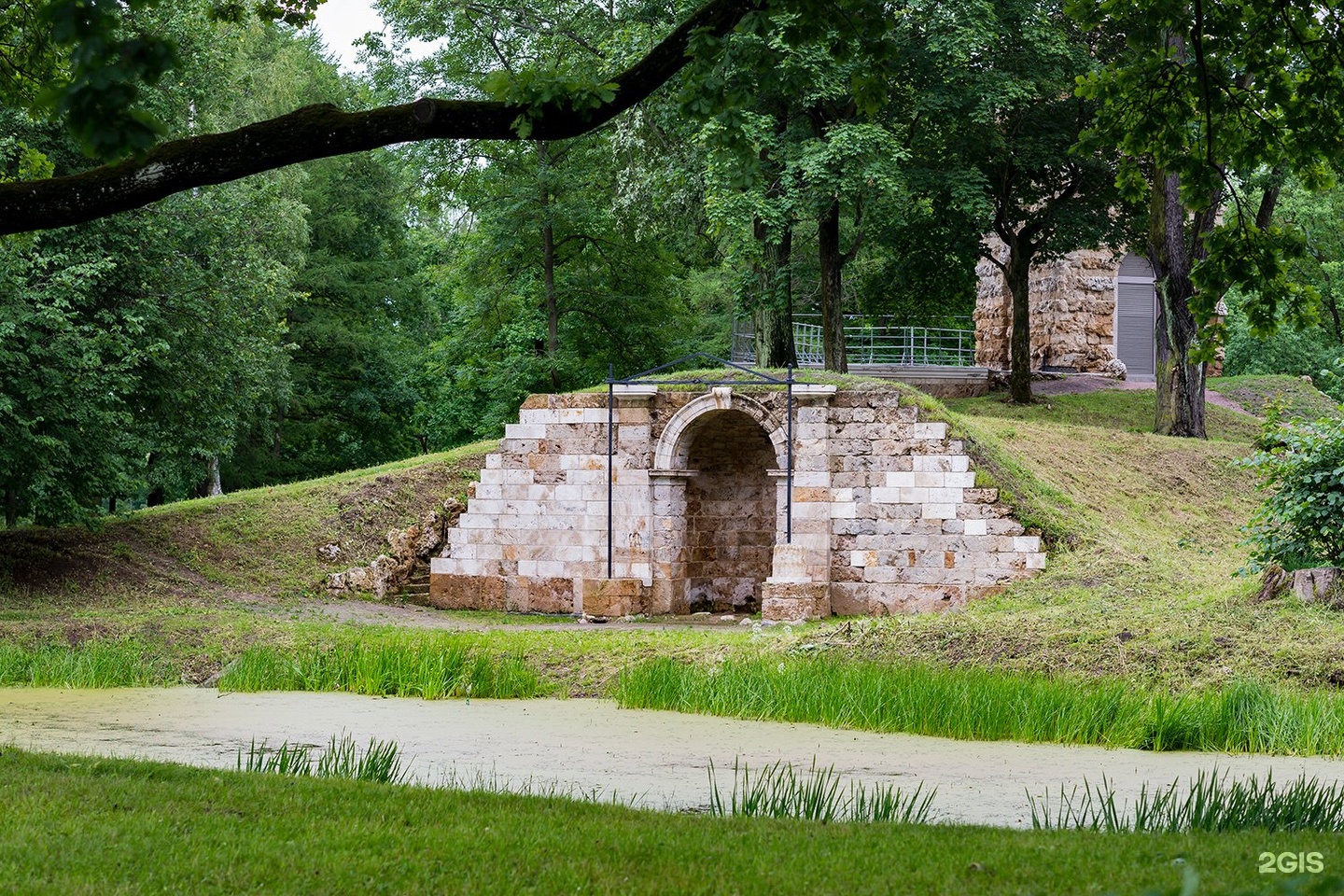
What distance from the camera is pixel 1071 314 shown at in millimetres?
31250

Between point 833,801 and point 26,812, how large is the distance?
343 cm

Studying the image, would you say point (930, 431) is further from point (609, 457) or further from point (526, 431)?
point (526, 431)

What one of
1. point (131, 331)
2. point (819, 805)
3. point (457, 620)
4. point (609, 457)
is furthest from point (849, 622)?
point (131, 331)

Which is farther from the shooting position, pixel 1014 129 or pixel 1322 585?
pixel 1014 129

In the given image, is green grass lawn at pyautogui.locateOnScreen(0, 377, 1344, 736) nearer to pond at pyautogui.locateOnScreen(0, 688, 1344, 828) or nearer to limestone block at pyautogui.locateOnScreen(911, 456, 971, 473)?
limestone block at pyautogui.locateOnScreen(911, 456, 971, 473)

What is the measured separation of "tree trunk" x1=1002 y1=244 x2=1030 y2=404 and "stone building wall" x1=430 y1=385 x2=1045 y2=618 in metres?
8.80

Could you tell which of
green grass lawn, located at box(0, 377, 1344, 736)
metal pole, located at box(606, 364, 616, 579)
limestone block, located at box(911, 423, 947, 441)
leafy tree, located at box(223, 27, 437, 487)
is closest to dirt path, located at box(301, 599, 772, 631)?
green grass lawn, located at box(0, 377, 1344, 736)

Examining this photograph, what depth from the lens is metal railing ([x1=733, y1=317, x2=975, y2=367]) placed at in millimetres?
31172

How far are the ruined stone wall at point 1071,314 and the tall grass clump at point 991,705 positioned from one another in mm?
21657

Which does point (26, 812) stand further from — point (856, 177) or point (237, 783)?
point (856, 177)

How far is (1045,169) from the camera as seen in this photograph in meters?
26.3

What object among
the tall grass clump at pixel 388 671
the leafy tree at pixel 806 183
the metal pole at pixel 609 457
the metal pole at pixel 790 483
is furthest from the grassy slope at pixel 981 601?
the leafy tree at pixel 806 183

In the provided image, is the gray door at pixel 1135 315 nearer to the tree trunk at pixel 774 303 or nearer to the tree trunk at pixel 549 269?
the tree trunk at pixel 774 303

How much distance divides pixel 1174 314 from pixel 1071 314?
7.70 m
